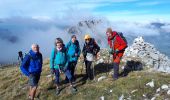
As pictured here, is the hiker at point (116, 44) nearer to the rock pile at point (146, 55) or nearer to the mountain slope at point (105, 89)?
the mountain slope at point (105, 89)

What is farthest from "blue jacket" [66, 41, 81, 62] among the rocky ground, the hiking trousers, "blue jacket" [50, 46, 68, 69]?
the rocky ground

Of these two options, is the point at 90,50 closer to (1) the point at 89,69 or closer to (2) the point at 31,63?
(1) the point at 89,69

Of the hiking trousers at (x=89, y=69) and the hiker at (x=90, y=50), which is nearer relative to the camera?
the hiker at (x=90, y=50)

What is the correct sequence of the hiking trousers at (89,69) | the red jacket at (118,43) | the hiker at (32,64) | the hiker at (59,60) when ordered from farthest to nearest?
the hiking trousers at (89,69) → the red jacket at (118,43) → the hiker at (59,60) → the hiker at (32,64)

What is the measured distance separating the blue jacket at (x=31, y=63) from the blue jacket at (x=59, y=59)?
2.01 meters

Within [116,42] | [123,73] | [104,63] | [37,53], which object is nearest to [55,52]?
[37,53]

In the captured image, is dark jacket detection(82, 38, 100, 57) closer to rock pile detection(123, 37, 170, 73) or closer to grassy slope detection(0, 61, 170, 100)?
grassy slope detection(0, 61, 170, 100)

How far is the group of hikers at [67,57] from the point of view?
20.5m

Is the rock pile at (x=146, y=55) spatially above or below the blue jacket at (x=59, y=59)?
below

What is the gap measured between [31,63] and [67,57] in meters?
3.11

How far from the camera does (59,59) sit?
22750 mm

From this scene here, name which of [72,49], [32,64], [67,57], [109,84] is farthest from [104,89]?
[32,64]

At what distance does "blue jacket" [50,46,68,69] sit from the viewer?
22.5 m

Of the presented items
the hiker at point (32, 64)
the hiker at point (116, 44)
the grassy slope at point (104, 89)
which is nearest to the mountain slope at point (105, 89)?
the grassy slope at point (104, 89)
